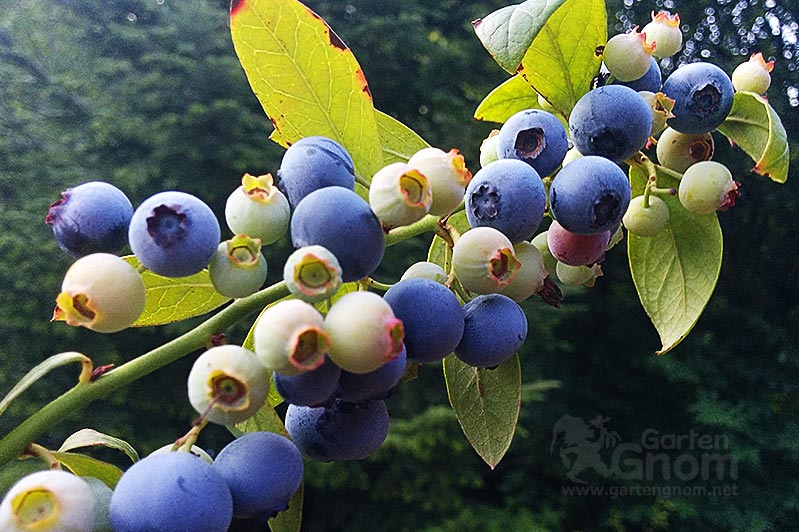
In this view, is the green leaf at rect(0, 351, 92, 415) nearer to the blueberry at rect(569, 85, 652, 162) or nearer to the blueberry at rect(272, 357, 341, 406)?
the blueberry at rect(272, 357, 341, 406)

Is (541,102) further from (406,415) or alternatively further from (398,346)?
(406,415)

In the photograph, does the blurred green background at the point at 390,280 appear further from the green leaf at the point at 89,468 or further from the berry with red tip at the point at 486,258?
the berry with red tip at the point at 486,258

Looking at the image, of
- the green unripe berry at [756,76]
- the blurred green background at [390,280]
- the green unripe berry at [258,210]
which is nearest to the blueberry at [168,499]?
the green unripe berry at [258,210]

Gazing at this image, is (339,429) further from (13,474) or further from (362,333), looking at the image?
(13,474)

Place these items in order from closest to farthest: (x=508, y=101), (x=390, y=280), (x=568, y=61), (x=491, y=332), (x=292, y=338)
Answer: (x=292, y=338)
(x=491, y=332)
(x=568, y=61)
(x=508, y=101)
(x=390, y=280)

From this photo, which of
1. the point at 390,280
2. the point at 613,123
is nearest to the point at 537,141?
the point at 613,123

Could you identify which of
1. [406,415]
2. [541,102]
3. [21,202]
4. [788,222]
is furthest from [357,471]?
[788,222]
